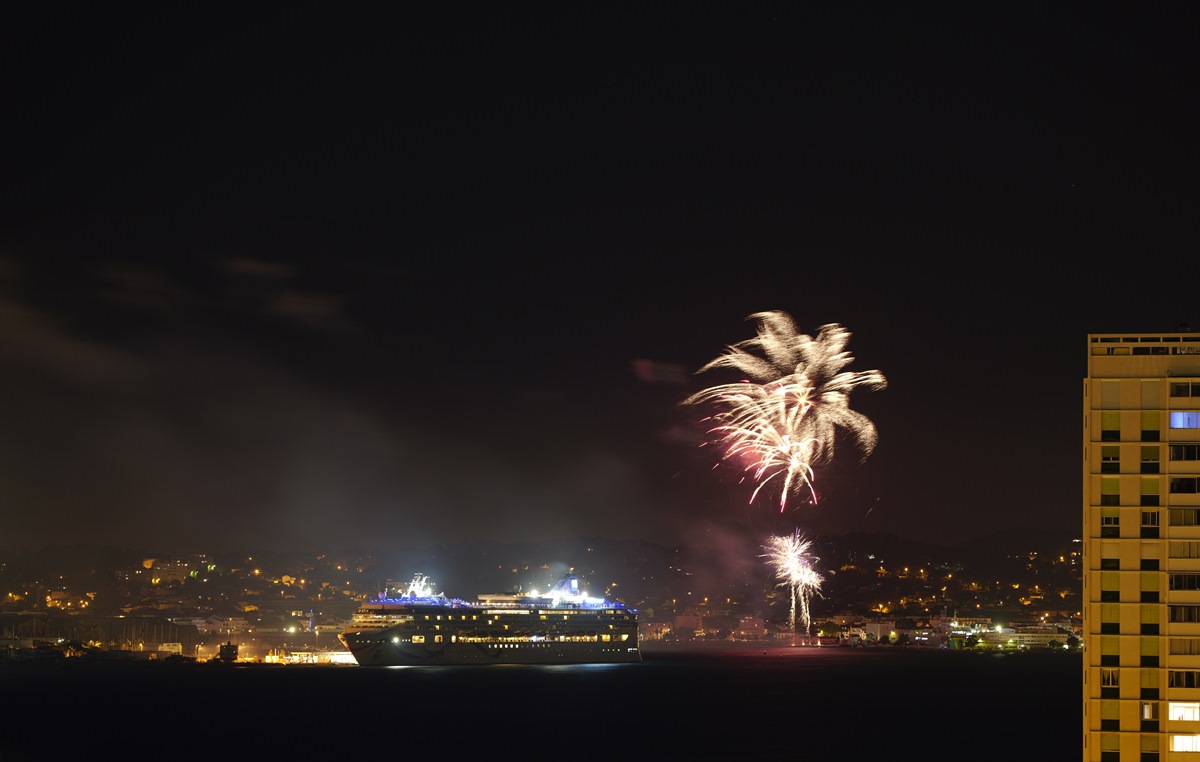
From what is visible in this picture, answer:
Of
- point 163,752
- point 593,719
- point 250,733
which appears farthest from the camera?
point 593,719

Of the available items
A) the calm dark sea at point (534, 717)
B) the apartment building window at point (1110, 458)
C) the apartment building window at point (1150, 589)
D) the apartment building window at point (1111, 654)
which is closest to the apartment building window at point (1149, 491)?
the apartment building window at point (1110, 458)

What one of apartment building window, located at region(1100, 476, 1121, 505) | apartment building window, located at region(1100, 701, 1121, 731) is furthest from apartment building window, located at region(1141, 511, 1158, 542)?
apartment building window, located at region(1100, 701, 1121, 731)

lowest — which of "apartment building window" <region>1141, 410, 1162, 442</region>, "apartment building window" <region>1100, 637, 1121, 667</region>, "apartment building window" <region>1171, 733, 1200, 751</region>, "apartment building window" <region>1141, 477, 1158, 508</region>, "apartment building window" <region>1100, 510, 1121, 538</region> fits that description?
"apartment building window" <region>1171, 733, 1200, 751</region>

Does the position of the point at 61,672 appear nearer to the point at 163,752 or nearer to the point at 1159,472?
the point at 163,752

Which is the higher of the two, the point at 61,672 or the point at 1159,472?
the point at 1159,472

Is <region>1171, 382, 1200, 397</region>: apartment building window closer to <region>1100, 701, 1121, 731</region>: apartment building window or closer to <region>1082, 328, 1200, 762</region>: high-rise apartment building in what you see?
<region>1082, 328, 1200, 762</region>: high-rise apartment building

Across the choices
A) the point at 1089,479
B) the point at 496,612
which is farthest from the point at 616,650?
the point at 1089,479

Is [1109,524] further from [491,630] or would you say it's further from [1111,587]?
[491,630]
